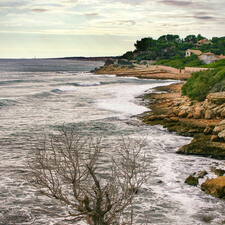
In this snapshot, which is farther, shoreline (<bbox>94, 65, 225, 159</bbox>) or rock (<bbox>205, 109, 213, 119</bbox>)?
rock (<bbox>205, 109, 213, 119</bbox>)

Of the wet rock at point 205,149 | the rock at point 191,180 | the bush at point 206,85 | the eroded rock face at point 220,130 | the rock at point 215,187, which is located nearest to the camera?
the rock at point 215,187

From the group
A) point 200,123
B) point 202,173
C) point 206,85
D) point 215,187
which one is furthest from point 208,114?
point 215,187

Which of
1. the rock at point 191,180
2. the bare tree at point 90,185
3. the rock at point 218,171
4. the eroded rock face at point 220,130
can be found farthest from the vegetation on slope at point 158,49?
the bare tree at point 90,185

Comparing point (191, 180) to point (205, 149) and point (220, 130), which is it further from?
point (220, 130)

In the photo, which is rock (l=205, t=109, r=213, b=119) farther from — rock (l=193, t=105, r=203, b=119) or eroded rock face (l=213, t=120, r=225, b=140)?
eroded rock face (l=213, t=120, r=225, b=140)

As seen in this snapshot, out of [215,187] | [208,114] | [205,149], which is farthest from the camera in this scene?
[208,114]

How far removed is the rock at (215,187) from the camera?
52.5ft

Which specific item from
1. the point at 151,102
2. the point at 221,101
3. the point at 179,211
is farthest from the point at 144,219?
the point at 151,102

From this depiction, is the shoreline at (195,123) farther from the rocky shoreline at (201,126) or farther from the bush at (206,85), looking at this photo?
the bush at (206,85)

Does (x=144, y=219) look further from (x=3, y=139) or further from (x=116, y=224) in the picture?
(x=3, y=139)

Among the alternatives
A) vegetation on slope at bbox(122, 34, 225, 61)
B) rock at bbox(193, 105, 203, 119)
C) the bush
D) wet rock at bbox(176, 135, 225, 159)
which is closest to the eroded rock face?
wet rock at bbox(176, 135, 225, 159)

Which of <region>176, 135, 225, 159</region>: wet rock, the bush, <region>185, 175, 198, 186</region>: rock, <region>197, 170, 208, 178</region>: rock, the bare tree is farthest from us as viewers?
the bush

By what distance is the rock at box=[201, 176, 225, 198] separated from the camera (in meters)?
16.0

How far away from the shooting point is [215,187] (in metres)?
16.3
